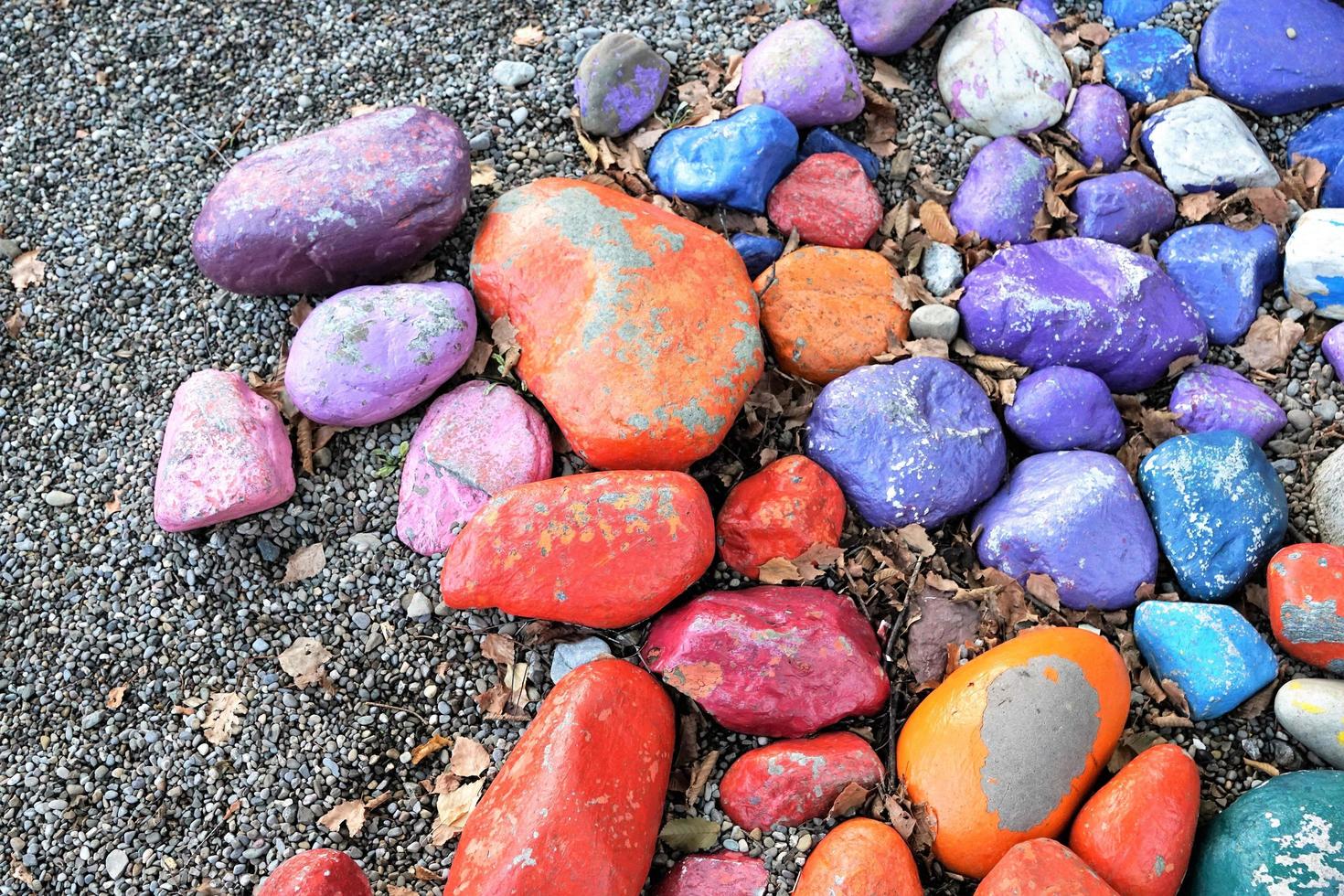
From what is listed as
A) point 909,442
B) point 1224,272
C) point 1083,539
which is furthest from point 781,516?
point 1224,272

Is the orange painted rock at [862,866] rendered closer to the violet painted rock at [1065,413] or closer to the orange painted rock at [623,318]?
the orange painted rock at [623,318]

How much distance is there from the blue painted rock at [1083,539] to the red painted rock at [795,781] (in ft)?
2.32

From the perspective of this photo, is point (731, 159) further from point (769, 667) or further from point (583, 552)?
point (769, 667)

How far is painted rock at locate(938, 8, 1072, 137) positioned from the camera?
135 inches

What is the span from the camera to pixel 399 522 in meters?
2.86

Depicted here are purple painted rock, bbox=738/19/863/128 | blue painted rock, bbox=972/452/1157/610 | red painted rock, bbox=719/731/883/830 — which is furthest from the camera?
purple painted rock, bbox=738/19/863/128

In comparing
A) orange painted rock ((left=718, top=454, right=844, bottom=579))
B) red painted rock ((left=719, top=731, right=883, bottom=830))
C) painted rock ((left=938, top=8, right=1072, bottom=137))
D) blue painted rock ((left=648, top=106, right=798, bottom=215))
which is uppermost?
painted rock ((left=938, top=8, right=1072, bottom=137))

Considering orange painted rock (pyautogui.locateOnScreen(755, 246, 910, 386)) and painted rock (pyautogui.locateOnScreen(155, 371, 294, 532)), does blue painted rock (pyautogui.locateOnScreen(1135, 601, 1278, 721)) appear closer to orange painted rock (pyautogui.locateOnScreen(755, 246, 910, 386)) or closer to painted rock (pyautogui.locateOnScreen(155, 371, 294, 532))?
orange painted rock (pyautogui.locateOnScreen(755, 246, 910, 386))

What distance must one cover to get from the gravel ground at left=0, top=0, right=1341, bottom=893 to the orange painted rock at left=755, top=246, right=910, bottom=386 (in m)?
0.27

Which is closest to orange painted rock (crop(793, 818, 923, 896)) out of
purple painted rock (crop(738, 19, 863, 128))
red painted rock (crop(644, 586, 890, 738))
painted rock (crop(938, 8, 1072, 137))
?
red painted rock (crop(644, 586, 890, 738))

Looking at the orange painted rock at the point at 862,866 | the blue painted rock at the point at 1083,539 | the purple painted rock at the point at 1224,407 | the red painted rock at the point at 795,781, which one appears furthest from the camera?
the purple painted rock at the point at 1224,407

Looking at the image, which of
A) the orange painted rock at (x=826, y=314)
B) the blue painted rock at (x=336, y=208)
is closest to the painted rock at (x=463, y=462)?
the blue painted rock at (x=336, y=208)

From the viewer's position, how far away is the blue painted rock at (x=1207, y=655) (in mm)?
2584

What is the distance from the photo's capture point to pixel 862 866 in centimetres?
225
